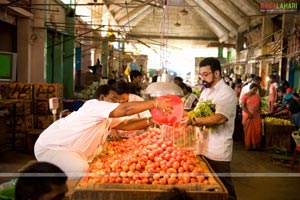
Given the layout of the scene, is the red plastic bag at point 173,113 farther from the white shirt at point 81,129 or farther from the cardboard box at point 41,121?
the cardboard box at point 41,121

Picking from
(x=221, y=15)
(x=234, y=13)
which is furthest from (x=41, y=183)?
(x=221, y=15)

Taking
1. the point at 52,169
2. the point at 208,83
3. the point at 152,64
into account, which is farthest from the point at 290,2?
the point at 152,64

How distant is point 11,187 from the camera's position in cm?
350

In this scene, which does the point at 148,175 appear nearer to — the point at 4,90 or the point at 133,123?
the point at 133,123

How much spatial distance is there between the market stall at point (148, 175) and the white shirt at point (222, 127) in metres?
0.19

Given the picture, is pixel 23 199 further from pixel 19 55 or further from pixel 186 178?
pixel 19 55

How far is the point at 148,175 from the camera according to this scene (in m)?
3.23

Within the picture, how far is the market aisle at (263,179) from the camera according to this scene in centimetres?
610

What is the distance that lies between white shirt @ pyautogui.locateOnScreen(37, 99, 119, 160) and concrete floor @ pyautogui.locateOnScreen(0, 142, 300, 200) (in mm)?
3005

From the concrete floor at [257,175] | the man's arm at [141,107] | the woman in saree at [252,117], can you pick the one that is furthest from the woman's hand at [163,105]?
the woman in saree at [252,117]

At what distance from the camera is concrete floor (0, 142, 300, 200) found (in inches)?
241

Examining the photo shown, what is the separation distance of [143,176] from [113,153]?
1.00 metres

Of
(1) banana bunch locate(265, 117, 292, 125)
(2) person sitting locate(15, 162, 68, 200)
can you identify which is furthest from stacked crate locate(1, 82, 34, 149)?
(2) person sitting locate(15, 162, 68, 200)

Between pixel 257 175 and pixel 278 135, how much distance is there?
2765 mm
